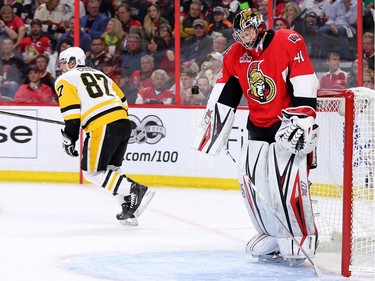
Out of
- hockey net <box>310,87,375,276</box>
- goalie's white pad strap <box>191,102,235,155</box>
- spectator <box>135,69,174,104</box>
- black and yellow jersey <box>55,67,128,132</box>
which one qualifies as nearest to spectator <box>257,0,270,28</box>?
spectator <box>135,69,174,104</box>

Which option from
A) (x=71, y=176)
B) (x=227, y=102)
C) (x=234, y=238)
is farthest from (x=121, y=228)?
(x=71, y=176)

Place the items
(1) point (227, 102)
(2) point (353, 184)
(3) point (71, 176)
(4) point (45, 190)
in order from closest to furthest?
(2) point (353, 184), (1) point (227, 102), (4) point (45, 190), (3) point (71, 176)

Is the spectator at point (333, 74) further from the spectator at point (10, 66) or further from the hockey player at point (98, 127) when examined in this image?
the spectator at point (10, 66)

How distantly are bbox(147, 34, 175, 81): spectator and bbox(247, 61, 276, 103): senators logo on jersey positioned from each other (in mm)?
3866

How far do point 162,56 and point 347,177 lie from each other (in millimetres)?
4323

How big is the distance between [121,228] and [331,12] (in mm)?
3026

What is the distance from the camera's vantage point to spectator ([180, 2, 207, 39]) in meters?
8.12

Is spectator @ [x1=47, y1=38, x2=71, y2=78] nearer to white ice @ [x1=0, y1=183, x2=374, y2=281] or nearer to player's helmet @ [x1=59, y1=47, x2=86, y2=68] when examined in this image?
white ice @ [x1=0, y1=183, x2=374, y2=281]

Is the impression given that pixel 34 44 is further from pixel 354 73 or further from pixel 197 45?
pixel 354 73

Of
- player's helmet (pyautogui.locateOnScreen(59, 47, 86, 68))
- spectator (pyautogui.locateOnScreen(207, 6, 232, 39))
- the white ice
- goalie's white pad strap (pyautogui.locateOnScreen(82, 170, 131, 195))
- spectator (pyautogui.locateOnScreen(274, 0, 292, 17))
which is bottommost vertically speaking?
the white ice

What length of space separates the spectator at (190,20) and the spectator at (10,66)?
4.79 ft

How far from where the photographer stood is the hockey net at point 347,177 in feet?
13.5

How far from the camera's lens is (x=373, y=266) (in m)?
4.23

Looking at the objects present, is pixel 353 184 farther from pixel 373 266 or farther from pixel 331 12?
pixel 331 12
